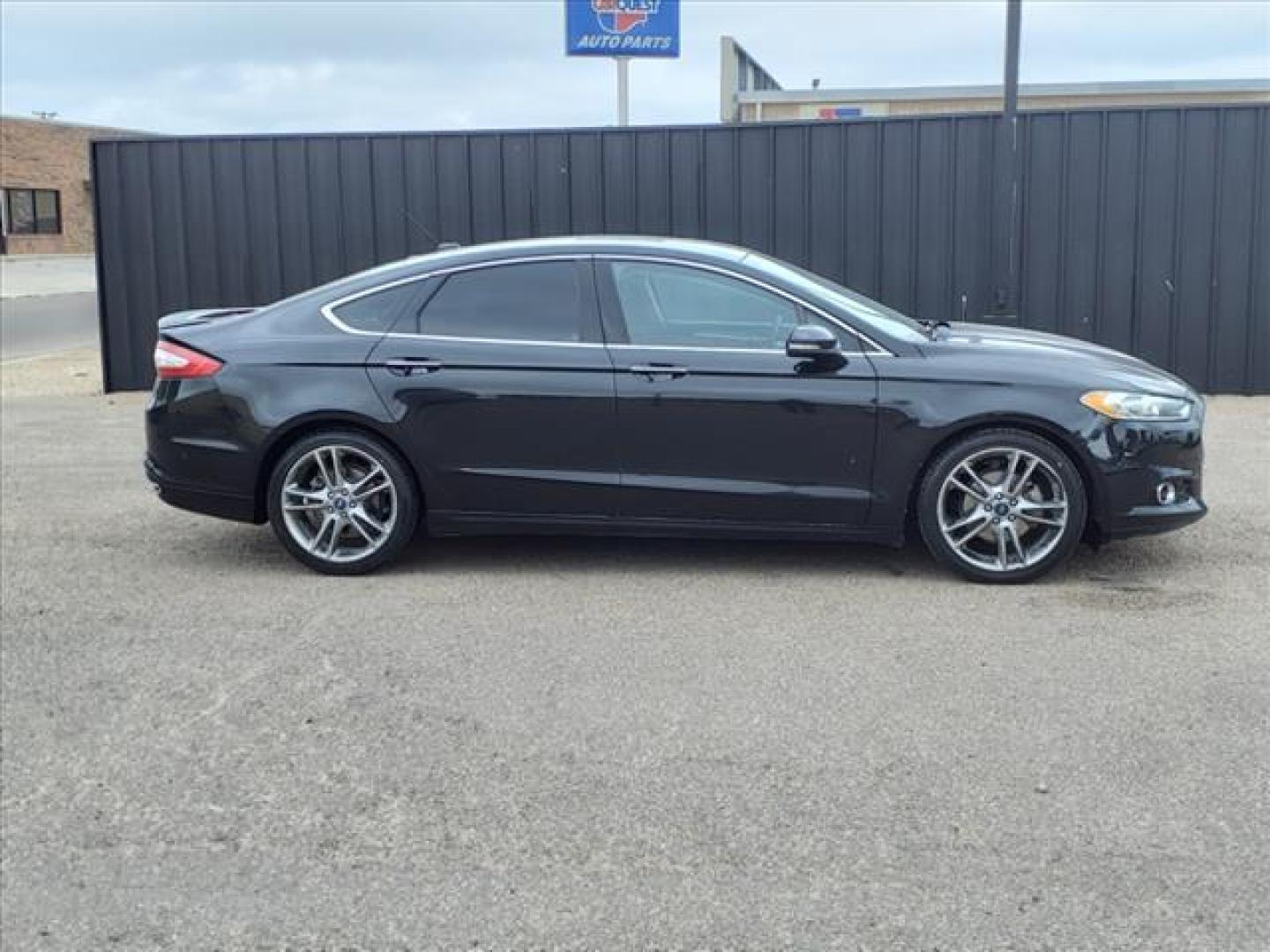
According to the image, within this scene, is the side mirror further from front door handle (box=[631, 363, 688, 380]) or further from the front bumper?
the front bumper

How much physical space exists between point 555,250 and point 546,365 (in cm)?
60

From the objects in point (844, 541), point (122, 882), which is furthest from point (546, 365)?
point (122, 882)

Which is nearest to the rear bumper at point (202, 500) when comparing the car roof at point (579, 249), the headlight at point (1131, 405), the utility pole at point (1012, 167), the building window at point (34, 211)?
the car roof at point (579, 249)

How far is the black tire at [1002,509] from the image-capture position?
601 centimetres

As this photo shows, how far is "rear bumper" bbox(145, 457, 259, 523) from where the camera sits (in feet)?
21.2

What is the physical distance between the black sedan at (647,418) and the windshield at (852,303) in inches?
1.2

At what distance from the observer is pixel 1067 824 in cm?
376

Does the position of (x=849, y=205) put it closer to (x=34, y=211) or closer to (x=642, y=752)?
(x=642, y=752)

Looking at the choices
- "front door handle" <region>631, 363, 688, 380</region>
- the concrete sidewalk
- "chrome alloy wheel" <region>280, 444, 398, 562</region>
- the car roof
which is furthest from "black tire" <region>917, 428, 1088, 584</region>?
the concrete sidewalk

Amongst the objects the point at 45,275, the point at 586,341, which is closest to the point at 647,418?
the point at 586,341

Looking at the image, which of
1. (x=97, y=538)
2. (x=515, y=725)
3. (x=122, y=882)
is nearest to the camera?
(x=122, y=882)

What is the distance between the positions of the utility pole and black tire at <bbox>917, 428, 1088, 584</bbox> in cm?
603

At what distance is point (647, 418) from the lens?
621cm

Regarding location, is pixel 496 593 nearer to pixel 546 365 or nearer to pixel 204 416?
pixel 546 365
